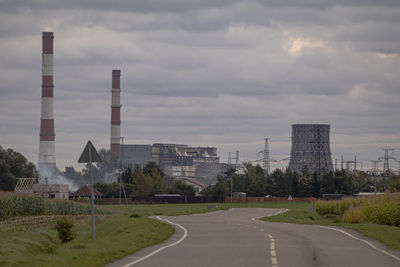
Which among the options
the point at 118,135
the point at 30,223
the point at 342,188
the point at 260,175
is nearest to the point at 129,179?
the point at 118,135

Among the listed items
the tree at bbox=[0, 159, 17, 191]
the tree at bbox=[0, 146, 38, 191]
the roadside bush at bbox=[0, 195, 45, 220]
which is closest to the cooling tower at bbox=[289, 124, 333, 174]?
the tree at bbox=[0, 146, 38, 191]

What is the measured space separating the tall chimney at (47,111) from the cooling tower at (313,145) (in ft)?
229

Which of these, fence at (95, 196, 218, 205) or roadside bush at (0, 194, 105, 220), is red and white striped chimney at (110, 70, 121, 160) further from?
roadside bush at (0, 194, 105, 220)

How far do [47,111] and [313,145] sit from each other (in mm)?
75872

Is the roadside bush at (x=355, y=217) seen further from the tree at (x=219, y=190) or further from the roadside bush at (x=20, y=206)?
the tree at (x=219, y=190)

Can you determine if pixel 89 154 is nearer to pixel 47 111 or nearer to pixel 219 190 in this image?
pixel 219 190

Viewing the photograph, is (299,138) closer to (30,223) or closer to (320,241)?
(30,223)

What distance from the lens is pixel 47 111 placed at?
149000 millimetres

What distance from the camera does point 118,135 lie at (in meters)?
181

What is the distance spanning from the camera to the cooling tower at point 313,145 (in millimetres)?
191250

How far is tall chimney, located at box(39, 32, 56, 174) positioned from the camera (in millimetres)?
147125

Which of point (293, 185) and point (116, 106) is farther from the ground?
point (116, 106)

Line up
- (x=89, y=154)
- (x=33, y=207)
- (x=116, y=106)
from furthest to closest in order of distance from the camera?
(x=116, y=106) → (x=33, y=207) → (x=89, y=154)

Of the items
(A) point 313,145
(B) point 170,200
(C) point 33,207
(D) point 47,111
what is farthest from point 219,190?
(C) point 33,207
